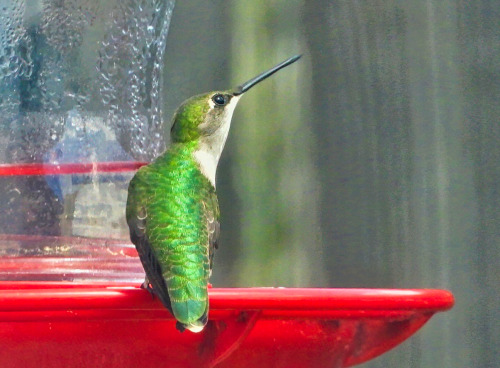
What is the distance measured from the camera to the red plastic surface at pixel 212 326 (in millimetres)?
Result: 1353

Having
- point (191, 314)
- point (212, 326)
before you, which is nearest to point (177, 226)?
point (212, 326)

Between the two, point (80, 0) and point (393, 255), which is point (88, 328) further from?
point (393, 255)

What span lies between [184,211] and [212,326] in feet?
1.16

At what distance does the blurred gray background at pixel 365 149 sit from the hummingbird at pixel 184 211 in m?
0.65

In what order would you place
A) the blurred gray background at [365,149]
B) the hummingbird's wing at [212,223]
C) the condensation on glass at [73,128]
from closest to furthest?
the hummingbird's wing at [212,223] → the condensation on glass at [73,128] → the blurred gray background at [365,149]

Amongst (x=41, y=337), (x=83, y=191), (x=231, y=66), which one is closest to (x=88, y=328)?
(x=41, y=337)

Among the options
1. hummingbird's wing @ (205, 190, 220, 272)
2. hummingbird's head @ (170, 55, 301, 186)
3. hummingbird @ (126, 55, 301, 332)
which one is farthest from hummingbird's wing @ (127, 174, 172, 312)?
hummingbird's head @ (170, 55, 301, 186)

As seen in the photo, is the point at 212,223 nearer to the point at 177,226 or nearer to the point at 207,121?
the point at 177,226

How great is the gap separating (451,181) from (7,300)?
155 cm

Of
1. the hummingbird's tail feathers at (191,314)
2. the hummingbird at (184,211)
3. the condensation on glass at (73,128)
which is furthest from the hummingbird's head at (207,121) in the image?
the hummingbird's tail feathers at (191,314)

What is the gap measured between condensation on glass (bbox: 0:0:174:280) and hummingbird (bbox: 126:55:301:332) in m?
0.14

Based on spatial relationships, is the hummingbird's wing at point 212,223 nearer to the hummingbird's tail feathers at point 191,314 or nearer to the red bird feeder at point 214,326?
the red bird feeder at point 214,326

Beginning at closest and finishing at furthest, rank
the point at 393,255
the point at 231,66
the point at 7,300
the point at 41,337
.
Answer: the point at 7,300
the point at 41,337
the point at 393,255
the point at 231,66

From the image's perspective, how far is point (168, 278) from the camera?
157cm
